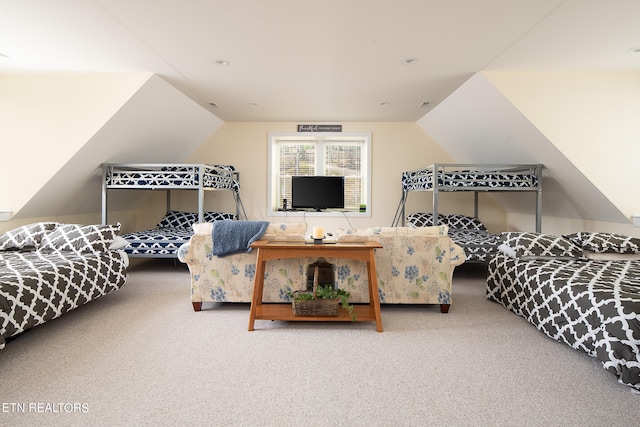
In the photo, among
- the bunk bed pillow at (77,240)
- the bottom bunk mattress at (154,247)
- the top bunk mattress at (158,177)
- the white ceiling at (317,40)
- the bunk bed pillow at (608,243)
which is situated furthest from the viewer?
the top bunk mattress at (158,177)

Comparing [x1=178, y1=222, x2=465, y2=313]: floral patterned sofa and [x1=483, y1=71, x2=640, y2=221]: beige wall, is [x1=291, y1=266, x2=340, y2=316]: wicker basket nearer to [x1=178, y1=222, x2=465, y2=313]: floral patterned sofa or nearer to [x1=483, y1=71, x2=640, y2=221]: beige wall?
[x1=178, y1=222, x2=465, y2=313]: floral patterned sofa

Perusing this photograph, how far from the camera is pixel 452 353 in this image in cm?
218

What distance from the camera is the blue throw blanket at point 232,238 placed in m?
2.83

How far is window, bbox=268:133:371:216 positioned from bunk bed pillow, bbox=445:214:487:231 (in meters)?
1.49

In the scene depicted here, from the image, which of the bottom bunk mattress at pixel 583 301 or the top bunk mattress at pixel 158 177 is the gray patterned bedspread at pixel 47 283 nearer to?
the top bunk mattress at pixel 158 177

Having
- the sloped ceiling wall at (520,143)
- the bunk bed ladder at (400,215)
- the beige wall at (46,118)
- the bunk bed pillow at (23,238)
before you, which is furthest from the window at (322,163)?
the bunk bed pillow at (23,238)

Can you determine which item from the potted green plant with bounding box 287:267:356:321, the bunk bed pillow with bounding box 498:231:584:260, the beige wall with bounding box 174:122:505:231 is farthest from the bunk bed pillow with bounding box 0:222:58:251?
the bunk bed pillow with bounding box 498:231:584:260

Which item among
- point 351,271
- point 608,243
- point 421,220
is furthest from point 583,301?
point 421,220

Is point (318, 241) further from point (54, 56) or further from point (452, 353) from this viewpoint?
point (54, 56)

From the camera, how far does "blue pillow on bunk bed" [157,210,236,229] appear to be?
5496mm

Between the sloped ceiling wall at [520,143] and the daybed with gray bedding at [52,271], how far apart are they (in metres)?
4.16

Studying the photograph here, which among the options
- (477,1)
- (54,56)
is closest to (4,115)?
(54,56)

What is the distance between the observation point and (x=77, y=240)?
3.16 m

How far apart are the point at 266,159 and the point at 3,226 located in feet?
11.8
